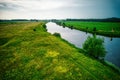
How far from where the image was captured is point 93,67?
28.4 m

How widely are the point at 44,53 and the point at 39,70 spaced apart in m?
9.68

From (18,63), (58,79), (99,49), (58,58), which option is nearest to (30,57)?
(18,63)

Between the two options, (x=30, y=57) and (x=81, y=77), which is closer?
(x=81, y=77)

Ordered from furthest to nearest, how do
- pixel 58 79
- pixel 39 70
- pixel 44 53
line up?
pixel 44 53
pixel 39 70
pixel 58 79

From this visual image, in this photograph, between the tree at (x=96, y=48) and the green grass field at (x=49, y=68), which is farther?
the tree at (x=96, y=48)

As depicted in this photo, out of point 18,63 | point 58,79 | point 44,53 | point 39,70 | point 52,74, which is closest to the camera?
point 58,79

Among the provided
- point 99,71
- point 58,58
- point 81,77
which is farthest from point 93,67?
point 58,58

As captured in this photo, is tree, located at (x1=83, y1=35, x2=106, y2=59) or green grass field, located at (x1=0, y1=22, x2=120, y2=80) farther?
tree, located at (x1=83, y1=35, x2=106, y2=59)

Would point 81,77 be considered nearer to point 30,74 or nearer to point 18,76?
point 30,74

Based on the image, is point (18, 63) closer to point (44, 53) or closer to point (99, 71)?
point (44, 53)

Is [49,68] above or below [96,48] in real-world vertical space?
below

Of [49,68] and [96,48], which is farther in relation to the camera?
[96,48]

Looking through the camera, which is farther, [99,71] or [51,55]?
[51,55]

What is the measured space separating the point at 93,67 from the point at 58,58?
8512mm
